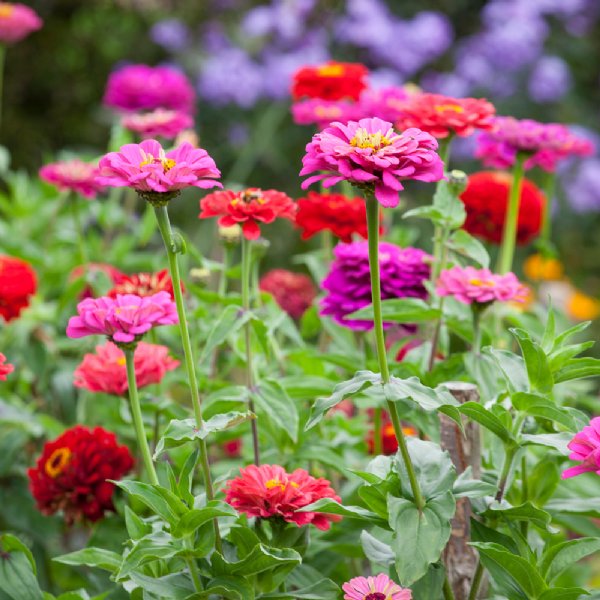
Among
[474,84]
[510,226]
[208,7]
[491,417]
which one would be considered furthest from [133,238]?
[208,7]

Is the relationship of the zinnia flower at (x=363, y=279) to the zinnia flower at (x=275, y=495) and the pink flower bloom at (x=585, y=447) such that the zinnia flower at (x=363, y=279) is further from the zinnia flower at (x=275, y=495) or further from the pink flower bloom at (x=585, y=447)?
the pink flower bloom at (x=585, y=447)

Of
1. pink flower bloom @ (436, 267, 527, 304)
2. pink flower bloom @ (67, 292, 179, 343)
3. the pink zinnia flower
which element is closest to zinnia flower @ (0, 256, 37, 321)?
pink flower bloom @ (67, 292, 179, 343)

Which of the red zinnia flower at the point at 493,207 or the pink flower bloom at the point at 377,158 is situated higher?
the pink flower bloom at the point at 377,158

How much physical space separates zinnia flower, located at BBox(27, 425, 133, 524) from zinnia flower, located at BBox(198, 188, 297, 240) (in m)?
0.33

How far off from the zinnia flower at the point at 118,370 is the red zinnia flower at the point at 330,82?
593mm

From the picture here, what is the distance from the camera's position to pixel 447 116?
3.88 ft

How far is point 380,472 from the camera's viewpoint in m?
0.97

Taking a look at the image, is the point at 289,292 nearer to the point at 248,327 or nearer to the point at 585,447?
the point at 248,327

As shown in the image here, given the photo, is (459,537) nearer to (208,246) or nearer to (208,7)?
(208,246)

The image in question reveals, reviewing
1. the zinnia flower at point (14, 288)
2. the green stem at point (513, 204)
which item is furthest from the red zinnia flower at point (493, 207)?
the zinnia flower at point (14, 288)

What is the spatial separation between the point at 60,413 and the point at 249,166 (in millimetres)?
1816

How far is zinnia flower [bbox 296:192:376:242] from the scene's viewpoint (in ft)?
4.35

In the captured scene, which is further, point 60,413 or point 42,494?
point 60,413

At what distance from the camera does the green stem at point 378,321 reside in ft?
2.78
